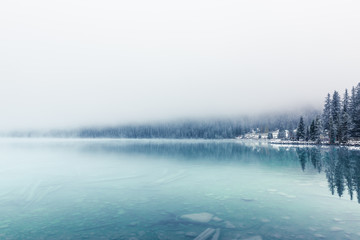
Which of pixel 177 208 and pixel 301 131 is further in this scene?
pixel 301 131

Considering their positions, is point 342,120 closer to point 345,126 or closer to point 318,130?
point 345,126

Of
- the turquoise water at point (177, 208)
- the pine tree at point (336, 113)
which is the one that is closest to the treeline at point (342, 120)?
the pine tree at point (336, 113)

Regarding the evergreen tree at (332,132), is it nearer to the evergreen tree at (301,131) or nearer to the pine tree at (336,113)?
the pine tree at (336,113)

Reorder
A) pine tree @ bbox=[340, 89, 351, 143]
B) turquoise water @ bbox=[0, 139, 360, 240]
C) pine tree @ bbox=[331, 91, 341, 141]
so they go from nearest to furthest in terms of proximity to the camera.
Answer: turquoise water @ bbox=[0, 139, 360, 240]
pine tree @ bbox=[340, 89, 351, 143]
pine tree @ bbox=[331, 91, 341, 141]

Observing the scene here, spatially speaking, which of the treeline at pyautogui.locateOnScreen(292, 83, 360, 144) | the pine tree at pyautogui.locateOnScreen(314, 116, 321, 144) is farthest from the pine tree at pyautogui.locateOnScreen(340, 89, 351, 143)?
the pine tree at pyautogui.locateOnScreen(314, 116, 321, 144)

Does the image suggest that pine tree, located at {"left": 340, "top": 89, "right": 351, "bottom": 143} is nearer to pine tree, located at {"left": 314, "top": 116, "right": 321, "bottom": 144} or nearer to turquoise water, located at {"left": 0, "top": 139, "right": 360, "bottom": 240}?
pine tree, located at {"left": 314, "top": 116, "right": 321, "bottom": 144}

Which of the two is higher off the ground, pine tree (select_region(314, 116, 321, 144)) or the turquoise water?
pine tree (select_region(314, 116, 321, 144))

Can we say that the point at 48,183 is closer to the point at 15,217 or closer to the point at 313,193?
the point at 15,217

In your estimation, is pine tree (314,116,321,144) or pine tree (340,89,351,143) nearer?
pine tree (340,89,351,143)

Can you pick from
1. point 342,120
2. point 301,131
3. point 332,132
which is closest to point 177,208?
point 342,120

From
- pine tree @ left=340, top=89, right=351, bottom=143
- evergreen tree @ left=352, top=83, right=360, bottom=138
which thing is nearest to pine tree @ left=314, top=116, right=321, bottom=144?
pine tree @ left=340, top=89, right=351, bottom=143

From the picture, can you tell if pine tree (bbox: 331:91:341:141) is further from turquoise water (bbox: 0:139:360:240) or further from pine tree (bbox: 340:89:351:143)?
turquoise water (bbox: 0:139:360:240)

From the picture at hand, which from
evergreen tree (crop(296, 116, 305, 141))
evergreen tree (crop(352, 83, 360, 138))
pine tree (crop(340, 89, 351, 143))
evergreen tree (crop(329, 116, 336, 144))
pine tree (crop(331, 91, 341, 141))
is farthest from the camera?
evergreen tree (crop(296, 116, 305, 141))

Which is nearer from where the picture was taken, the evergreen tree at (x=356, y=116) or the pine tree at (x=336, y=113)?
the evergreen tree at (x=356, y=116)
